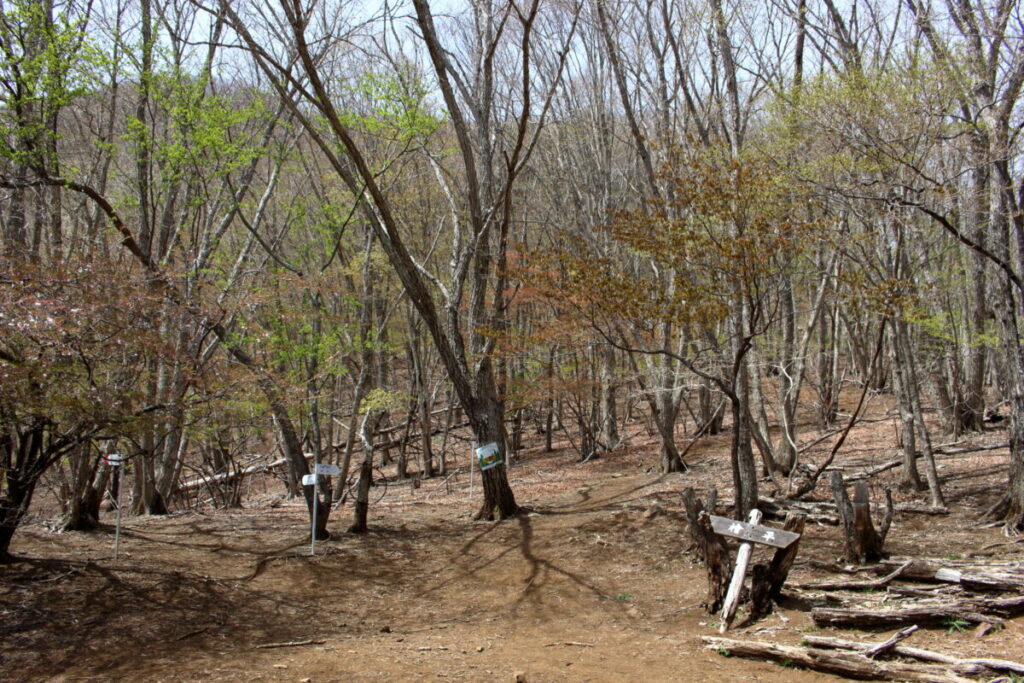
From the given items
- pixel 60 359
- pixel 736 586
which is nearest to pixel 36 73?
pixel 60 359

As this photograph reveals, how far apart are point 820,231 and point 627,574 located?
447 cm

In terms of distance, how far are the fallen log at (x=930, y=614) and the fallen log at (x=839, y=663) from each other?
57 centimetres

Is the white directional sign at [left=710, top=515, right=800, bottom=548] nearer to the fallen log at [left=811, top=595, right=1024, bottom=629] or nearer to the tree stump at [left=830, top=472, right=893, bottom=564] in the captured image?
the fallen log at [left=811, top=595, right=1024, bottom=629]

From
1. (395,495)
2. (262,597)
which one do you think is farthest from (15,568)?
(395,495)

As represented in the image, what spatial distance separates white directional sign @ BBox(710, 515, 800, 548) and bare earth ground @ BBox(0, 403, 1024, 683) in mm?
633

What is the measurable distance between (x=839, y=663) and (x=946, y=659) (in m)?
0.64

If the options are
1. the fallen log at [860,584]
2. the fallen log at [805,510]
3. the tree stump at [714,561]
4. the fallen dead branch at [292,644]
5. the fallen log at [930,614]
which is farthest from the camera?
the fallen log at [805,510]

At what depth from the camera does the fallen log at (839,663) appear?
453 centimetres

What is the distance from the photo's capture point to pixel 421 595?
8375 millimetres

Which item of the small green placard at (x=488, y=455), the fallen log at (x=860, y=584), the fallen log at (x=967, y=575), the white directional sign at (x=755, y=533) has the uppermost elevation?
the small green placard at (x=488, y=455)

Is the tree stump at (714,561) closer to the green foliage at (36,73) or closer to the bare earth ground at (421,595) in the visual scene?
the bare earth ground at (421,595)

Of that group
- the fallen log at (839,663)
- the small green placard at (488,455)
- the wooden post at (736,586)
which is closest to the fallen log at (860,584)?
the wooden post at (736,586)

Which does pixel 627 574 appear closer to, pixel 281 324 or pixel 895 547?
pixel 895 547

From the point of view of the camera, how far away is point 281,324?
456 inches
